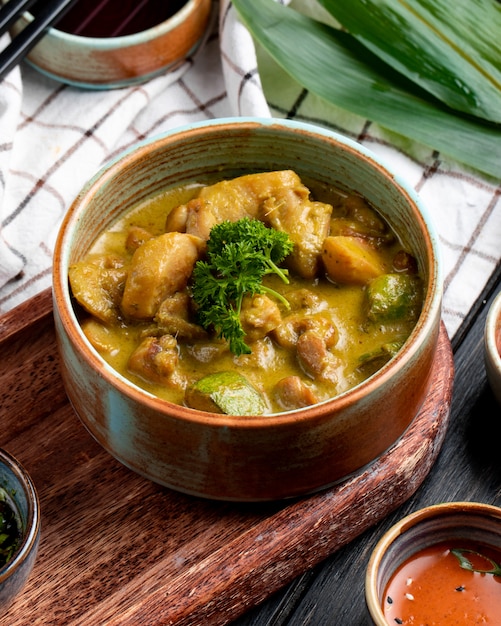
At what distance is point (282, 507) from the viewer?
2.62 m

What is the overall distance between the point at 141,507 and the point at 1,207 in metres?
1.38

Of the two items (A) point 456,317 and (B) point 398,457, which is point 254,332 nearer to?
(B) point 398,457

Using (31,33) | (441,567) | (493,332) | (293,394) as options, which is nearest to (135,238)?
(293,394)

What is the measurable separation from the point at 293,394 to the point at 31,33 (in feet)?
5.89

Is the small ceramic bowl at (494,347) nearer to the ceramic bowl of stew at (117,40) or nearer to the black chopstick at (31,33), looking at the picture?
the ceramic bowl of stew at (117,40)

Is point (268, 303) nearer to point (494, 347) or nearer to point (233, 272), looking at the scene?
point (233, 272)

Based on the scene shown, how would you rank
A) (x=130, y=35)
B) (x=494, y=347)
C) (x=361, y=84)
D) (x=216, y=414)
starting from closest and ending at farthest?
(x=216, y=414), (x=494, y=347), (x=361, y=84), (x=130, y=35)

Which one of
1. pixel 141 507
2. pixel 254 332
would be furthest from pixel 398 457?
pixel 141 507

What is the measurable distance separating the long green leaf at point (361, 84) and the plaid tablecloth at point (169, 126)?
14 cm

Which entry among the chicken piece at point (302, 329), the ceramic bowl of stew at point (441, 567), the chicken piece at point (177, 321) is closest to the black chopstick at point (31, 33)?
the chicken piece at point (177, 321)

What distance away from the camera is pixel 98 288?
2.68 m

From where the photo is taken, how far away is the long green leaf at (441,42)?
3.50m

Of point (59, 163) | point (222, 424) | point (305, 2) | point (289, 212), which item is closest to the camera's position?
point (222, 424)

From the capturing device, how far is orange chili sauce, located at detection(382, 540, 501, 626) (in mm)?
2529
